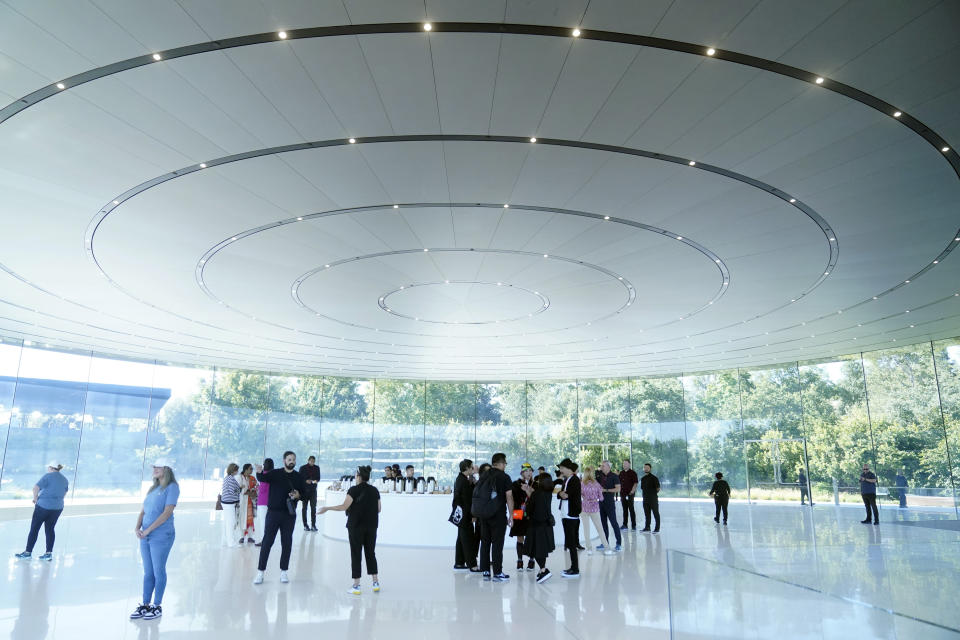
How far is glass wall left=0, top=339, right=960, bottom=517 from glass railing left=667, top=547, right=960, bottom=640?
56.8 ft

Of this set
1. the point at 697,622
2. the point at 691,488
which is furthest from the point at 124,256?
the point at 691,488

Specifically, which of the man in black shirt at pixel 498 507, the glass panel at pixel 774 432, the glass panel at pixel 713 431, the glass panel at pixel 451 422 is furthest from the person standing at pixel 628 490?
the glass panel at pixel 451 422

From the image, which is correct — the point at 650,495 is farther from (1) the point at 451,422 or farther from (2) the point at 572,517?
(1) the point at 451,422

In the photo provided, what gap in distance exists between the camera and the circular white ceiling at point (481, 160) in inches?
195

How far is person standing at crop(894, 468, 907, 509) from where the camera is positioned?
1835cm

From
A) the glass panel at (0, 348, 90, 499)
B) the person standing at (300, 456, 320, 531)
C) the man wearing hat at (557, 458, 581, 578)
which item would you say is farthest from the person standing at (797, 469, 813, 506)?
Answer: the glass panel at (0, 348, 90, 499)

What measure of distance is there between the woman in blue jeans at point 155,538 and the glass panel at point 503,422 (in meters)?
23.9

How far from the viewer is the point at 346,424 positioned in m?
29.4

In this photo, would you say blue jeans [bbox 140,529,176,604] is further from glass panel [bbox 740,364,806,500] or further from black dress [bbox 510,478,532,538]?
glass panel [bbox 740,364,806,500]

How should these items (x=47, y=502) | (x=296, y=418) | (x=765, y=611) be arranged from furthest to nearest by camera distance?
(x=296, y=418) → (x=47, y=502) → (x=765, y=611)

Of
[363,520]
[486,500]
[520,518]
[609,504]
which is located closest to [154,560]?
[363,520]

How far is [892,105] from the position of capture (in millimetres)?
5871

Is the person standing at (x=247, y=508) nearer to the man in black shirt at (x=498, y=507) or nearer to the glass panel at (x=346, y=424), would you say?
the man in black shirt at (x=498, y=507)

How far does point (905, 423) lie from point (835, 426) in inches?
112
